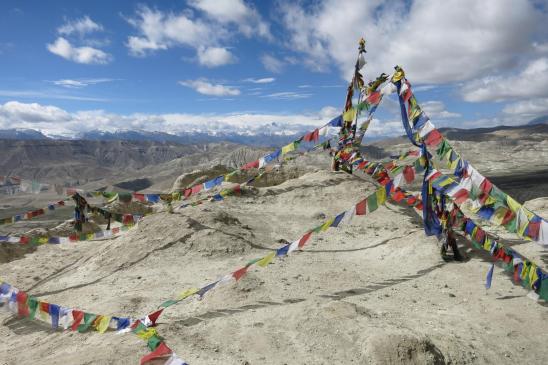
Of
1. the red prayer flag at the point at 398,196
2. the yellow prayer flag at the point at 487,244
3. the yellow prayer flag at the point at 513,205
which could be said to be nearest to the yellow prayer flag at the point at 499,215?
the yellow prayer flag at the point at 513,205

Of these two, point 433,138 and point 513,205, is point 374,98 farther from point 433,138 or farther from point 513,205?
point 513,205

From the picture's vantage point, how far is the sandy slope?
21.1 ft

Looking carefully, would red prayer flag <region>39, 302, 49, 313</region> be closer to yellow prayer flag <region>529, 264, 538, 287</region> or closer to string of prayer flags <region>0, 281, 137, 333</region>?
string of prayer flags <region>0, 281, 137, 333</region>

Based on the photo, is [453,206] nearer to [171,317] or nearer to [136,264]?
[171,317]

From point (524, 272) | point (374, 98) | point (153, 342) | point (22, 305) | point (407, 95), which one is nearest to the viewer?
point (153, 342)

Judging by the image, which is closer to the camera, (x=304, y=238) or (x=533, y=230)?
(x=533, y=230)

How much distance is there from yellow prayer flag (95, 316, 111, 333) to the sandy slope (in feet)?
0.66

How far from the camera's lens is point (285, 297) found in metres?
8.92

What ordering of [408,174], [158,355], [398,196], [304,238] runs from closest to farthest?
[158,355], [304,238], [408,174], [398,196]

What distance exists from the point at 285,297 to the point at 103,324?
12.9 ft

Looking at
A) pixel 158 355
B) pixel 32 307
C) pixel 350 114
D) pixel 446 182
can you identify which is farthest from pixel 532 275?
pixel 32 307

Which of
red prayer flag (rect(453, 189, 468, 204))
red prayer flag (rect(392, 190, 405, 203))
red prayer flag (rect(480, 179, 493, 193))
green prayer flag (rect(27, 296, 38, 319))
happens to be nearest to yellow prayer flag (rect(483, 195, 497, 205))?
red prayer flag (rect(480, 179, 493, 193))

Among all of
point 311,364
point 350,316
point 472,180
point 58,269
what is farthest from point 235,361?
point 58,269

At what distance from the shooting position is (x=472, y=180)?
8.17m
